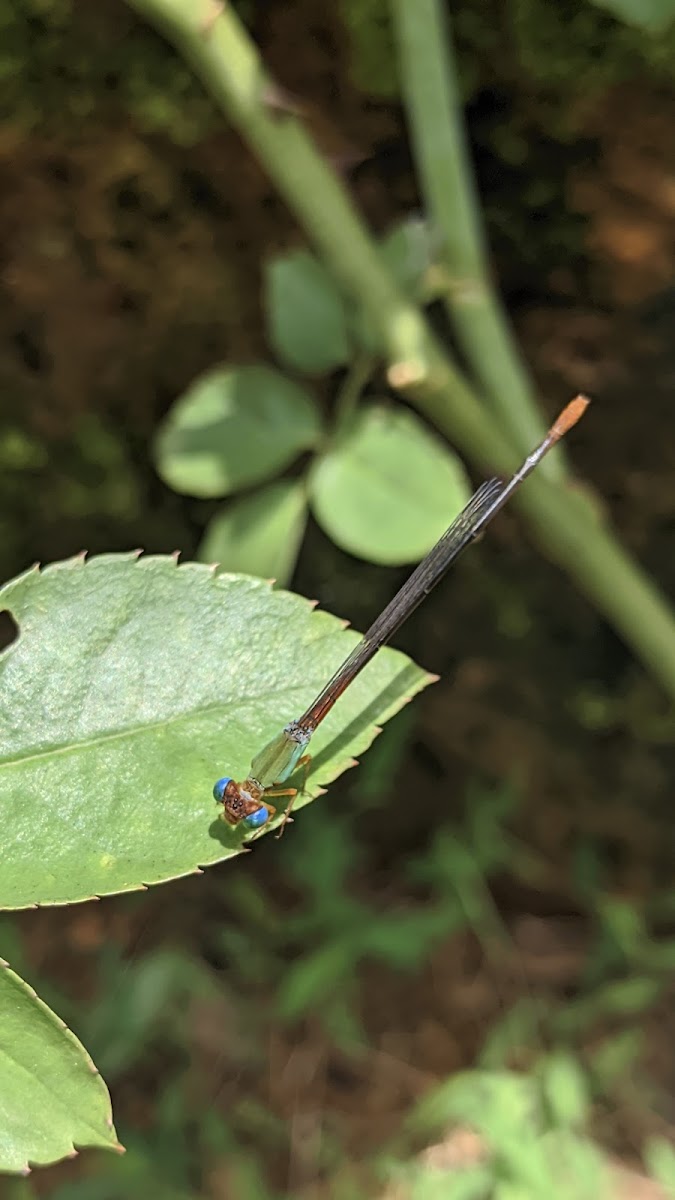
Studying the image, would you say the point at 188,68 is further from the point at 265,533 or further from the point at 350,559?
the point at 350,559

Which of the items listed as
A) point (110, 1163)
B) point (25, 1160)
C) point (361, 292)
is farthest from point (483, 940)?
point (25, 1160)

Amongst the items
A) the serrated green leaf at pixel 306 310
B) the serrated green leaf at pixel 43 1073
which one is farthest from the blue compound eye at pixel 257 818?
the serrated green leaf at pixel 306 310

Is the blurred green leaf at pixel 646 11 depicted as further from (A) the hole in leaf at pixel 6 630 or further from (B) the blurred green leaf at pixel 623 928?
(B) the blurred green leaf at pixel 623 928

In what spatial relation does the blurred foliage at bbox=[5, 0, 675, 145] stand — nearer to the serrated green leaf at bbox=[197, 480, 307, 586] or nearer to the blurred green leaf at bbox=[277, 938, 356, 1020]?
the serrated green leaf at bbox=[197, 480, 307, 586]

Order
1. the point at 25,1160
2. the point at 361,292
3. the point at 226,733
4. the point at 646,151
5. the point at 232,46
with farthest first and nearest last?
the point at 646,151
the point at 361,292
the point at 232,46
the point at 226,733
the point at 25,1160

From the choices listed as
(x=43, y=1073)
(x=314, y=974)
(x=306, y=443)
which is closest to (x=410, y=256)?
(x=306, y=443)

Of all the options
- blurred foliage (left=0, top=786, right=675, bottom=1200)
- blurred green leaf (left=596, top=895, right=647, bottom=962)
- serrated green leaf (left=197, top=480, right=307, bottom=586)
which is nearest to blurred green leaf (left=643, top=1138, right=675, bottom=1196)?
blurred foliage (left=0, top=786, right=675, bottom=1200)

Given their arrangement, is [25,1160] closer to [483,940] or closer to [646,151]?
[646,151]
